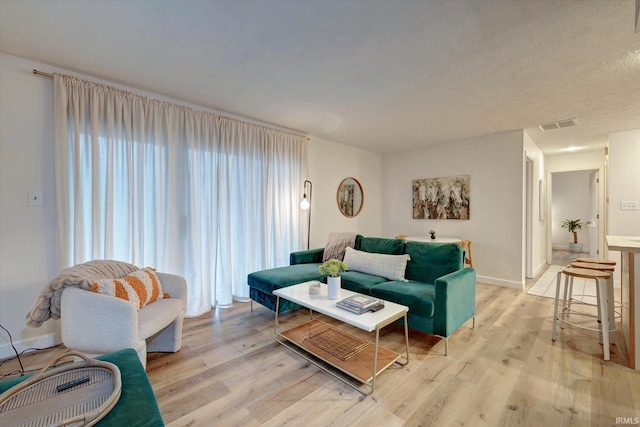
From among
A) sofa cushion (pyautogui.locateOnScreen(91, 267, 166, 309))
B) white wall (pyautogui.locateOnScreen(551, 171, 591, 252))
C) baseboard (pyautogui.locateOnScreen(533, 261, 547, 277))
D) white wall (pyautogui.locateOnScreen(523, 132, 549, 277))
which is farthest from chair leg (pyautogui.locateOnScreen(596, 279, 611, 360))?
white wall (pyautogui.locateOnScreen(551, 171, 591, 252))

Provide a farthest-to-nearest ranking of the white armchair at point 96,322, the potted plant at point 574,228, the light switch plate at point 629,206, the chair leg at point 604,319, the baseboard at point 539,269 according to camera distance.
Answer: the potted plant at point 574,228 → the baseboard at point 539,269 → the light switch plate at point 629,206 → the chair leg at point 604,319 → the white armchair at point 96,322

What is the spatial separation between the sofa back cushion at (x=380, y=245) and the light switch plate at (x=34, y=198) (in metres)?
3.31

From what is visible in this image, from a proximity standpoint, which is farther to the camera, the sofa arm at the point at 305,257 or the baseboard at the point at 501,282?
the baseboard at the point at 501,282

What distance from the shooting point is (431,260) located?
2834mm

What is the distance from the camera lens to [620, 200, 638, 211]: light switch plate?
394 centimetres

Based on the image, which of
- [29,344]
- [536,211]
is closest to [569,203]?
[536,211]

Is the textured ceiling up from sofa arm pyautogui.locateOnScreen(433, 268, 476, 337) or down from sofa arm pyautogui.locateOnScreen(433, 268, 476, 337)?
up

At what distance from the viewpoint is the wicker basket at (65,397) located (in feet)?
3.09

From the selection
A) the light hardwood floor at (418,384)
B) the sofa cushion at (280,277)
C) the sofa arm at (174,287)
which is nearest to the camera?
the light hardwood floor at (418,384)

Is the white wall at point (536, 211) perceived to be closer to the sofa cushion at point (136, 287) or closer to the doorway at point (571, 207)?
the doorway at point (571, 207)

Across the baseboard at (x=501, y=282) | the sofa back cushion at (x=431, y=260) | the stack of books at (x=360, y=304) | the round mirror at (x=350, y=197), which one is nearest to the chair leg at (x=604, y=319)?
the sofa back cushion at (x=431, y=260)

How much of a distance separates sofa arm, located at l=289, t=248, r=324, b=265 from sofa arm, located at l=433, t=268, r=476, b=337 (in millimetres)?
1850

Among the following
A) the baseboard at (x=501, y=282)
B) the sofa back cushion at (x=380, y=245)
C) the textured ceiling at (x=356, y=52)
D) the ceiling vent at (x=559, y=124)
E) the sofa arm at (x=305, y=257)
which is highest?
the textured ceiling at (x=356, y=52)

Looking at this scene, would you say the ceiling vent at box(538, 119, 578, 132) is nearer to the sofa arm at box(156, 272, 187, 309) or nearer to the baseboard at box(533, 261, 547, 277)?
the baseboard at box(533, 261, 547, 277)
